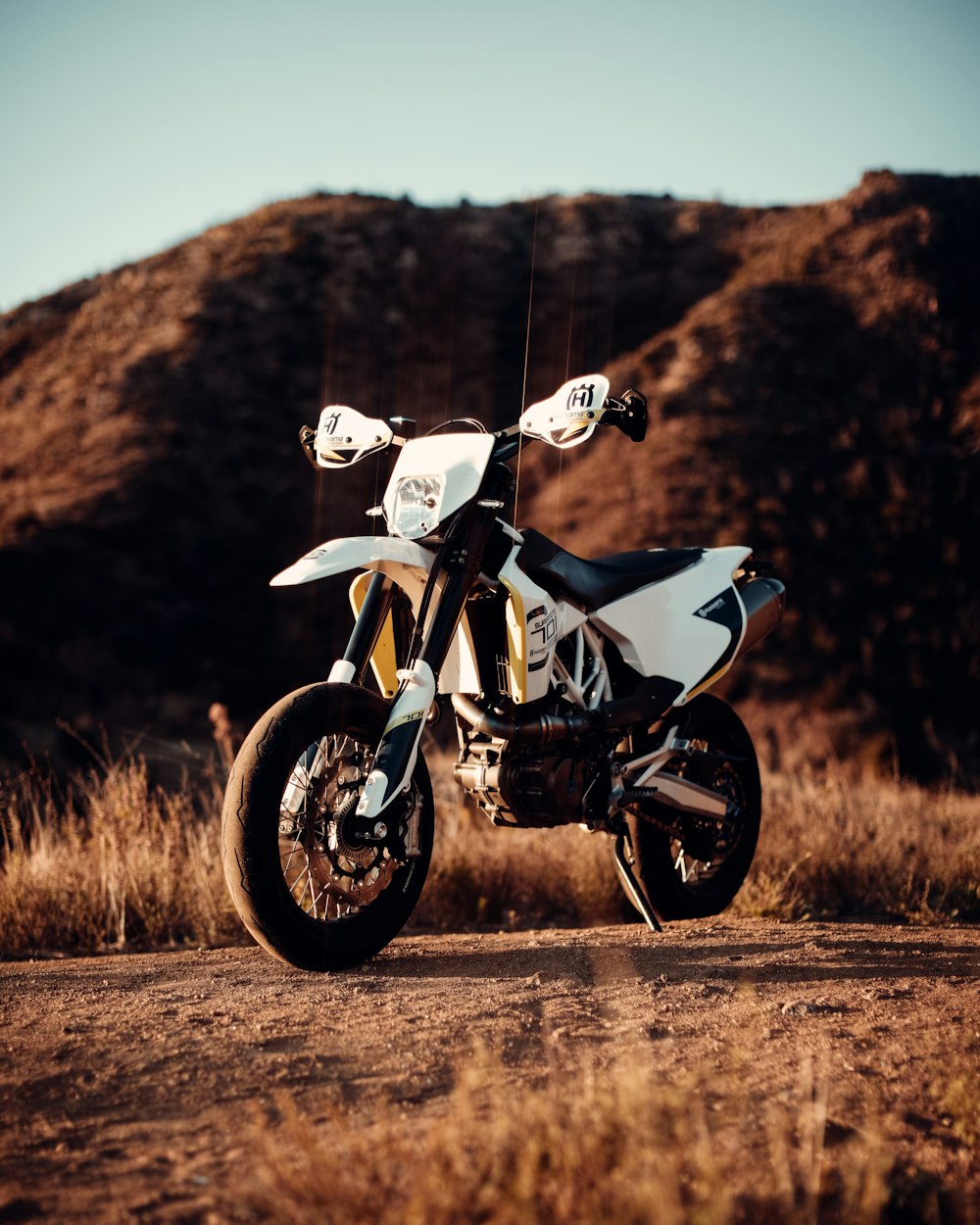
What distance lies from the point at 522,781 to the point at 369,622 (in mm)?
850

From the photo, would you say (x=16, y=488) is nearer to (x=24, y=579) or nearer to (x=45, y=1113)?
(x=24, y=579)

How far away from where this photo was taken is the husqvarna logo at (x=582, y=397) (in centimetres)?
429

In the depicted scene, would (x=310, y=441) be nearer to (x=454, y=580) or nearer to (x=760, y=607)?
(x=454, y=580)

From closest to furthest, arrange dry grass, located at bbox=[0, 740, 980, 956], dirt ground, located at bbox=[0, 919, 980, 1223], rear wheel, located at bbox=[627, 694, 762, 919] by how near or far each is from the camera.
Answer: dirt ground, located at bbox=[0, 919, 980, 1223], rear wheel, located at bbox=[627, 694, 762, 919], dry grass, located at bbox=[0, 740, 980, 956]

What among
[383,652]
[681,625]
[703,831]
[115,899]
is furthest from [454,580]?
[115,899]

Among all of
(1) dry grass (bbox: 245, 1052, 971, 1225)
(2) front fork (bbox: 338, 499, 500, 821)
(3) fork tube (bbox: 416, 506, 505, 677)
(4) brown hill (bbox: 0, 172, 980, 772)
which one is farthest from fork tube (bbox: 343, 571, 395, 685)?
(4) brown hill (bbox: 0, 172, 980, 772)

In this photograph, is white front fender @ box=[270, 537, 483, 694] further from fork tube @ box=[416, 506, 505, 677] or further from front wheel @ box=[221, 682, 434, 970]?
front wheel @ box=[221, 682, 434, 970]

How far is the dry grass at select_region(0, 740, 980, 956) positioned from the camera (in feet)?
17.9

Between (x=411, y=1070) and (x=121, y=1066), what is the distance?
774mm

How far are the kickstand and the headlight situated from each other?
171 cm

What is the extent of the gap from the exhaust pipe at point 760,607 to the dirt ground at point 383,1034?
1552mm

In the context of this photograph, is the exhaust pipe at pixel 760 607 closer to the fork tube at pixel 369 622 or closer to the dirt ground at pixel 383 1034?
the dirt ground at pixel 383 1034

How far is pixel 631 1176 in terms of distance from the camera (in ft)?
7.28

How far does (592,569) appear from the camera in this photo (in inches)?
188
